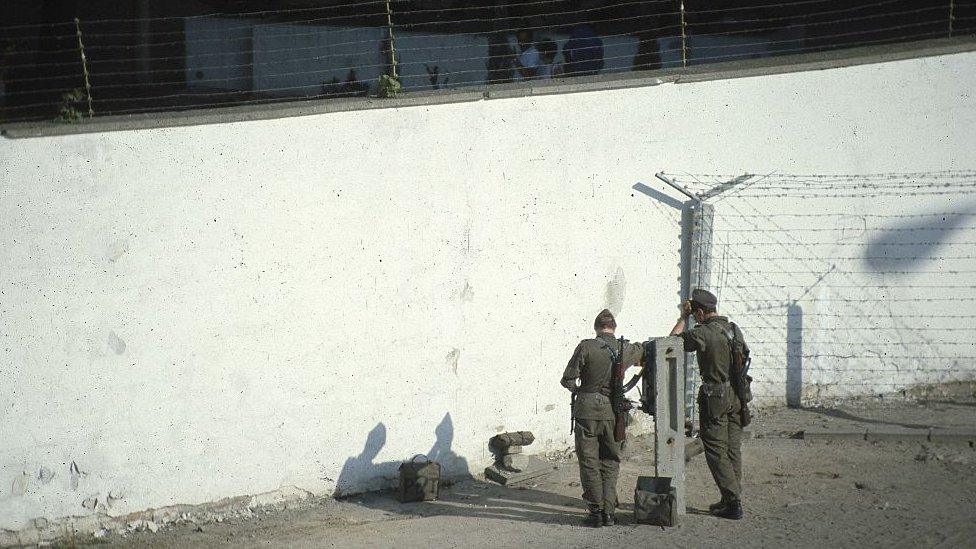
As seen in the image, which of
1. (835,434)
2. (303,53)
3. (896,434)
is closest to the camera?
(896,434)

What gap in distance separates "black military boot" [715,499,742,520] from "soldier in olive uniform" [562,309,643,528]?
35.7 inches

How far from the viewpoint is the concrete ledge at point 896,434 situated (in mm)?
Answer: 9523

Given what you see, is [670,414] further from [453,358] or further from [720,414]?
[453,358]

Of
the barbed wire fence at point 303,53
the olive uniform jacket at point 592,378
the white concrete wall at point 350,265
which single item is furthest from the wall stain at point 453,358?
the barbed wire fence at point 303,53

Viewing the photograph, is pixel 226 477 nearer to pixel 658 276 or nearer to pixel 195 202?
pixel 195 202

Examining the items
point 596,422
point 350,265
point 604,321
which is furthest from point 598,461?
point 350,265

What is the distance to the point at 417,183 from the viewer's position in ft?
30.0

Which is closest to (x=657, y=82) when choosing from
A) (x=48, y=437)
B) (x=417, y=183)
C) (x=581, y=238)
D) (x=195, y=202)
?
(x=581, y=238)

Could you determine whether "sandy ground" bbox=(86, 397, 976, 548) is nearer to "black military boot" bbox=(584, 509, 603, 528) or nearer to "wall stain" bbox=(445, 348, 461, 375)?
"black military boot" bbox=(584, 509, 603, 528)

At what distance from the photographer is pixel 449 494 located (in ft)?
30.0

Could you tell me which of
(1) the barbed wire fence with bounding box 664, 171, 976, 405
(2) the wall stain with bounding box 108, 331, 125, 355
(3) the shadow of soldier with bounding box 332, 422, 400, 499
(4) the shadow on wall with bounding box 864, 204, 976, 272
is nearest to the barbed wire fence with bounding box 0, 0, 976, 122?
(1) the barbed wire fence with bounding box 664, 171, 976, 405

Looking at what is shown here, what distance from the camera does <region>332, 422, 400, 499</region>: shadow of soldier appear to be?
897cm

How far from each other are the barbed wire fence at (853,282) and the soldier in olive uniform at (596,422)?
9.33 ft

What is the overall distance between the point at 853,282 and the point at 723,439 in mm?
3545
